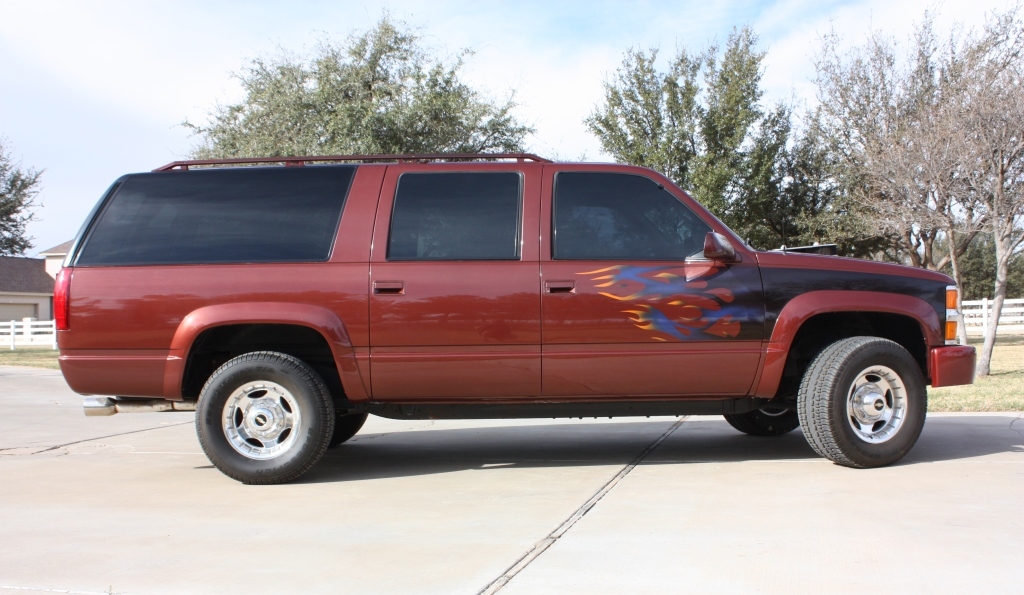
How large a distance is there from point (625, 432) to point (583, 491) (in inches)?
109

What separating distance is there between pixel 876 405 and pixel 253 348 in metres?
4.05

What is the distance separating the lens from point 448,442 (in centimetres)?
754

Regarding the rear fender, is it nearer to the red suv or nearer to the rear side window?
the red suv

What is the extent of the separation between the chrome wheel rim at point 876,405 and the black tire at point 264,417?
131 inches

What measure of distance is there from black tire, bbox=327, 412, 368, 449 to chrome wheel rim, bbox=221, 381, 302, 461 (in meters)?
1.39

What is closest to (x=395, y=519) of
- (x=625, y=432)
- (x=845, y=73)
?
(x=625, y=432)

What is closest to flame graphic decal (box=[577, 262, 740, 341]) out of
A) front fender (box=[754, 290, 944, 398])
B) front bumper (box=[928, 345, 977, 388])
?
front fender (box=[754, 290, 944, 398])

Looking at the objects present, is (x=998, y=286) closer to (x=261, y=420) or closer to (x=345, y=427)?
(x=345, y=427)

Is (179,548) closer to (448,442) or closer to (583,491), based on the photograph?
(583,491)

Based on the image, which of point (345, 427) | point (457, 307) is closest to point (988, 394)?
point (345, 427)

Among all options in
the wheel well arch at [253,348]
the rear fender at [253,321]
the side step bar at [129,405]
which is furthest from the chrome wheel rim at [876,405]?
the side step bar at [129,405]

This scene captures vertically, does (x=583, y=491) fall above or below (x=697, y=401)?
below

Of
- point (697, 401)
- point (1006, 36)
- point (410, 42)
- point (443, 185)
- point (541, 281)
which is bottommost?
point (697, 401)

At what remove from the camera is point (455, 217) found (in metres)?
5.77
